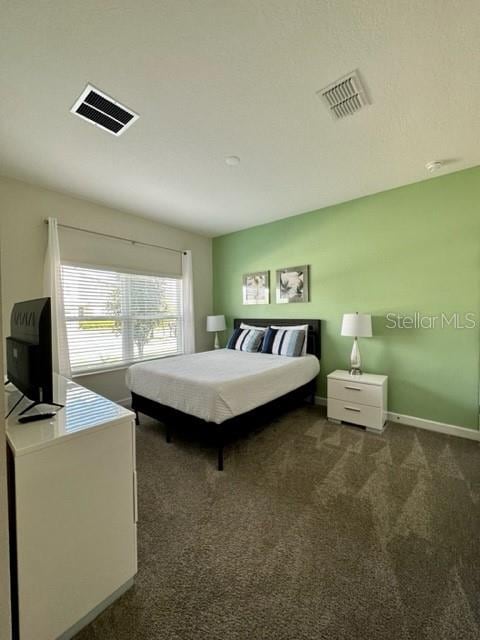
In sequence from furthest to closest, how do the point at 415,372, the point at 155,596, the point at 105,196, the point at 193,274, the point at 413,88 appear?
the point at 193,274 → the point at 105,196 → the point at 415,372 → the point at 413,88 → the point at 155,596

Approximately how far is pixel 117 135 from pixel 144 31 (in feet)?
2.88

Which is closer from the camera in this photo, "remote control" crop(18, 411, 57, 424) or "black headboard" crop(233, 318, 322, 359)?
"remote control" crop(18, 411, 57, 424)

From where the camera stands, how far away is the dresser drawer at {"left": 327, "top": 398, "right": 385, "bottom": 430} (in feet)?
9.12

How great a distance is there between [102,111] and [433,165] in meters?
2.87

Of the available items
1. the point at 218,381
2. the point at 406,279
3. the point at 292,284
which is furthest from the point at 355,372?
the point at 218,381

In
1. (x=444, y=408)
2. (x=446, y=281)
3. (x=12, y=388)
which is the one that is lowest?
(x=444, y=408)

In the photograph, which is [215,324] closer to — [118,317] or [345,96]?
[118,317]

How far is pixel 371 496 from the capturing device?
184cm

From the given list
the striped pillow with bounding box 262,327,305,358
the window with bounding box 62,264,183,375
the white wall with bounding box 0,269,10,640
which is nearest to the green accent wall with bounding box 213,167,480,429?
the striped pillow with bounding box 262,327,305,358

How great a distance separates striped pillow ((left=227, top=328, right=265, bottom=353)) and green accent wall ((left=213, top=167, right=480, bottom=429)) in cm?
62

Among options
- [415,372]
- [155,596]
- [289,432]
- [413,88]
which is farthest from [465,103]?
[155,596]

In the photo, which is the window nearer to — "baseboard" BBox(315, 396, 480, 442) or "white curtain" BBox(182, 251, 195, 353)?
"white curtain" BBox(182, 251, 195, 353)

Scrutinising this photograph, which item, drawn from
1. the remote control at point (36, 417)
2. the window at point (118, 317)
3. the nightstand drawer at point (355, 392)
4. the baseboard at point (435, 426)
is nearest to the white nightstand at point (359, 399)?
the nightstand drawer at point (355, 392)

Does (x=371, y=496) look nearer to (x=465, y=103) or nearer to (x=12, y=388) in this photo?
(x=12, y=388)
